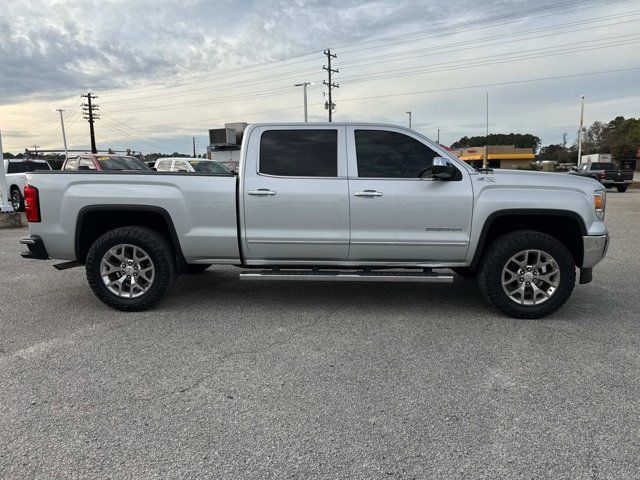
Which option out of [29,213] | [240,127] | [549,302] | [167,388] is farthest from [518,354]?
[240,127]

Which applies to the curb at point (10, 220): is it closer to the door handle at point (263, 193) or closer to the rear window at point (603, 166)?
the door handle at point (263, 193)

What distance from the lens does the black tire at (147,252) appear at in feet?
16.3

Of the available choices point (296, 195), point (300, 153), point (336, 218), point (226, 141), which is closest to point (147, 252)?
point (296, 195)

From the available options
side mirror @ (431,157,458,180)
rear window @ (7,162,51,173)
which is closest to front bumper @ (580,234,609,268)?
side mirror @ (431,157,458,180)

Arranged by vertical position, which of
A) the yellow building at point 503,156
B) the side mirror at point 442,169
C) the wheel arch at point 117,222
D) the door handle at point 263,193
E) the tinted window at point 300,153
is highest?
the yellow building at point 503,156

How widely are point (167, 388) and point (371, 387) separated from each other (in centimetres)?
144

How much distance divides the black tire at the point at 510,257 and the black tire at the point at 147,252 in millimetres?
3273

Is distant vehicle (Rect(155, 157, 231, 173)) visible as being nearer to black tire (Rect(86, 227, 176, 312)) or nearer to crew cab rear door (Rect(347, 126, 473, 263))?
black tire (Rect(86, 227, 176, 312))

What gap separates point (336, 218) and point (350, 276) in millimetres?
603

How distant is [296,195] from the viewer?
15.9ft

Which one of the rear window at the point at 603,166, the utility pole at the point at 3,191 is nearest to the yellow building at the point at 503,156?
the rear window at the point at 603,166

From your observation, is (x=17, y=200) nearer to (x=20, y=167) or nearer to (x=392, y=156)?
(x=20, y=167)

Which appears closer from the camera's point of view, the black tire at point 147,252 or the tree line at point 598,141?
the black tire at point 147,252

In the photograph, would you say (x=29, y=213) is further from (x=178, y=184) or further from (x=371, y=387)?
(x=371, y=387)
